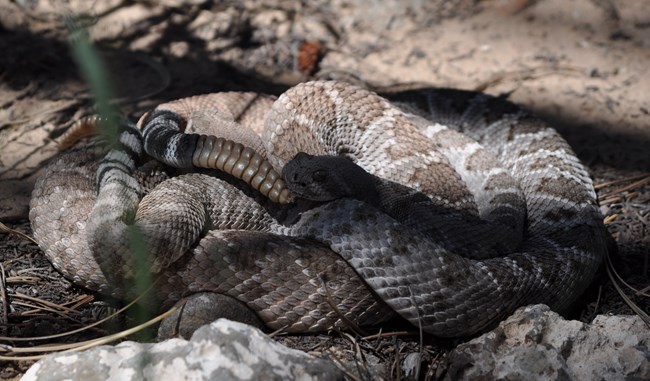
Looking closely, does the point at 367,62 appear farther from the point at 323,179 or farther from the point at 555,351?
the point at 555,351

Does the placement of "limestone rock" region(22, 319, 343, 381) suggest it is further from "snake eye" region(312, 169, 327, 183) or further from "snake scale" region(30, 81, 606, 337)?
"snake eye" region(312, 169, 327, 183)

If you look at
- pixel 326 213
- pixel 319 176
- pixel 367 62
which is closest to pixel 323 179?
pixel 319 176

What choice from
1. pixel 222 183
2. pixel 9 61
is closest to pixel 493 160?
pixel 222 183

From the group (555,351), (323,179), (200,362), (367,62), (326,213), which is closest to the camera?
(200,362)

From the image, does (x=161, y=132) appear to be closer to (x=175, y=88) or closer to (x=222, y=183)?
(x=222, y=183)

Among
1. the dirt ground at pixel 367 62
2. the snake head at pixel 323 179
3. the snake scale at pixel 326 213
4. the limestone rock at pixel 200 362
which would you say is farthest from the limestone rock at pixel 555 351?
the snake head at pixel 323 179

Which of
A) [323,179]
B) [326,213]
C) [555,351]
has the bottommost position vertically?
[555,351]
